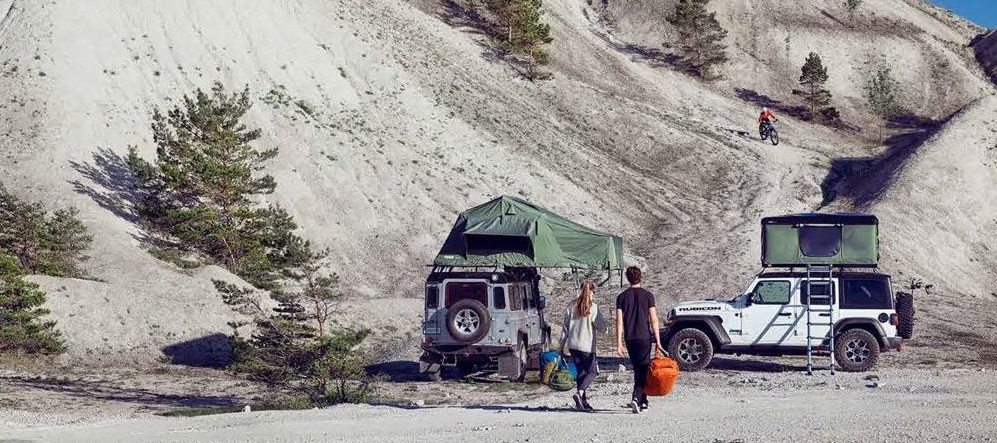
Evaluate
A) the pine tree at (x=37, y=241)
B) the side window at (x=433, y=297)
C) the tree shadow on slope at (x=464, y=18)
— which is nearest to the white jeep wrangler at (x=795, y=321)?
the side window at (x=433, y=297)

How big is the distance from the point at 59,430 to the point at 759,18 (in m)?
65.1

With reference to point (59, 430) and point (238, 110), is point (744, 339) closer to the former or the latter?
point (59, 430)

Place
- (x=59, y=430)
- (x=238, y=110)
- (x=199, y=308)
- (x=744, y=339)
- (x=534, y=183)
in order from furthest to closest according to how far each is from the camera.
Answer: (x=534, y=183), (x=238, y=110), (x=199, y=308), (x=744, y=339), (x=59, y=430)

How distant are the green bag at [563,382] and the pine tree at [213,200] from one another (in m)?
16.0

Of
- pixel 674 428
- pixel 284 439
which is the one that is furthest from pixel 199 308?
pixel 674 428

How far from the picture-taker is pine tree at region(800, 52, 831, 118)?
2474 inches

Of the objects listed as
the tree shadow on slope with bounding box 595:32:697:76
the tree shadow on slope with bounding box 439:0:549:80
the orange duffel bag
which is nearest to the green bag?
the orange duffel bag

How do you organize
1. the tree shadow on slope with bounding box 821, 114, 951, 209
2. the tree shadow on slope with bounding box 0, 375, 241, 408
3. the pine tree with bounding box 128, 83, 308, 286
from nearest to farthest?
the tree shadow on slope with bounding box 0, 375, 241, 408, the pine tree with bounding box 128, 83, 308, 286, the tree shadow on slope with bounding box 821, 114, 951, 209

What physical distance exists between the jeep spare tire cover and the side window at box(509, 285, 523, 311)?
60 cm

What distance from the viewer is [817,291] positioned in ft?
71.6

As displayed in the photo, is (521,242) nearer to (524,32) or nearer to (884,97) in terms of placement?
(524,32)

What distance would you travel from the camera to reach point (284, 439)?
13133 mm

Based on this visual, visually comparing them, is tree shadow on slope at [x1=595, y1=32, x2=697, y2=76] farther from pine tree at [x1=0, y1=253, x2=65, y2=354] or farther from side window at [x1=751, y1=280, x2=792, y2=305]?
pine tree at [x1=0, y1=253, x2=65, y2=354]

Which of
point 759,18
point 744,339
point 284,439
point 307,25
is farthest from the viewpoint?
point 759,18
